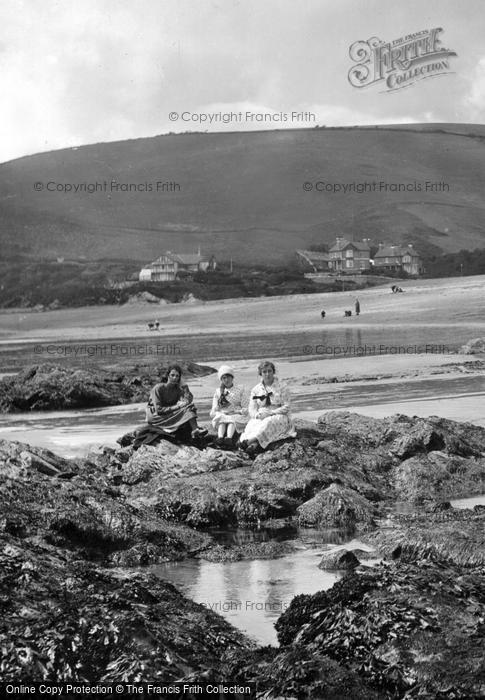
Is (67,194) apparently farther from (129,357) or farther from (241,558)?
(241,558)

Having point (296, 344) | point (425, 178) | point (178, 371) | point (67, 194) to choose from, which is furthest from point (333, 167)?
point (178, 371)

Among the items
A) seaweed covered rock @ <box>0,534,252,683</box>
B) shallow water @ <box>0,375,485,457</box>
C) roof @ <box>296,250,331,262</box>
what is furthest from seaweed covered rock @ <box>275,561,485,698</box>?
roof @ <box>296,250,331,262</box>

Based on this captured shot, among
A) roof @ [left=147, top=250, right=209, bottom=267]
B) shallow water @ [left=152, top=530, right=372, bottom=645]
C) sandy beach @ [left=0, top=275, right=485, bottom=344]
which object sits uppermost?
roof @ [left=147, top=250, right=209, bottom=267]

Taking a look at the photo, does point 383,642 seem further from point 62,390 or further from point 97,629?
point 62,390
